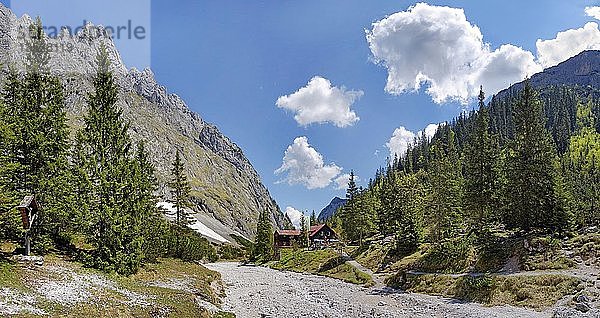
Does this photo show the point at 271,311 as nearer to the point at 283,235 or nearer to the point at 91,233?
the point at 91,233

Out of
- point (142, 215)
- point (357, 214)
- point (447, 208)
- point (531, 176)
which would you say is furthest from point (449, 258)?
point (357, 214)

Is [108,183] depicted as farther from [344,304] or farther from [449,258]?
[449,258]

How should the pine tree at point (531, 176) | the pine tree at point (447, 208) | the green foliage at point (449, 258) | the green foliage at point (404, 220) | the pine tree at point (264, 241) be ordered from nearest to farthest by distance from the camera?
the green foliage at point (449, 258) < the pine tree at point (531, 176) < the pine tree at point (447, 208) < the green foliage at point (404, 220) < the pine tree at point (264, 241)

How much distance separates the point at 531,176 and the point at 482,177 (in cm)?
505

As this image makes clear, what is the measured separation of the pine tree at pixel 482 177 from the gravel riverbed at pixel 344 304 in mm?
13971

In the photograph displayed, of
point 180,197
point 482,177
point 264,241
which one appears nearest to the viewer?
point 482,177

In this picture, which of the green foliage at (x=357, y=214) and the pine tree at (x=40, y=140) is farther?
the green foliage at (x=357, y=214)

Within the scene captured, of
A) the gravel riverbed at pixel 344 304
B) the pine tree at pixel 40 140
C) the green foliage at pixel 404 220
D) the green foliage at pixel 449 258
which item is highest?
the pine tree at pixel 40 140

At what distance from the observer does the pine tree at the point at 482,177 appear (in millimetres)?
49125

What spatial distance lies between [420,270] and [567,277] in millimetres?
20198

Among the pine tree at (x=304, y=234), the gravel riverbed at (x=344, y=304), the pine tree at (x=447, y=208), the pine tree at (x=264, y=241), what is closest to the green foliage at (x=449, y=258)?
the pine tree at (x=447, y=208)

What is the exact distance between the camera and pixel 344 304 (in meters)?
39.7

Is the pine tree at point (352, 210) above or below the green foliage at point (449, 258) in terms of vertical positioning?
above

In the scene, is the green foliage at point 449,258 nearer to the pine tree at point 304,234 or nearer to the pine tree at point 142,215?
the pine tree at point 142,215
